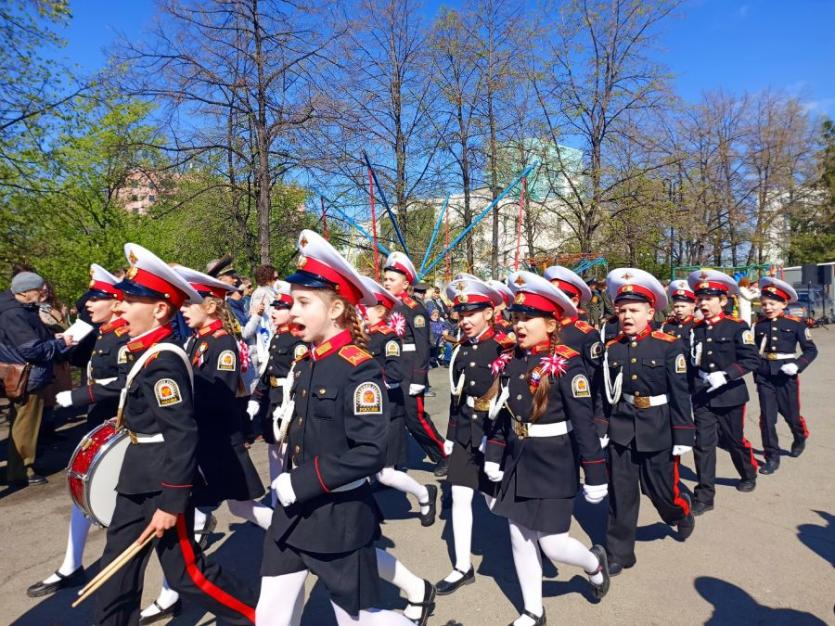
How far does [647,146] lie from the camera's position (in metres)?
16.0

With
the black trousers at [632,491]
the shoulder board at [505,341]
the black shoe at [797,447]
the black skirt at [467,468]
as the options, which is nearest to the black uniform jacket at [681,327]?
the black shoe at [797,447]

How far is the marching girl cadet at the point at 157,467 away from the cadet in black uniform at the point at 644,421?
258cm

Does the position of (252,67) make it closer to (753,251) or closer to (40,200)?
(40,200)

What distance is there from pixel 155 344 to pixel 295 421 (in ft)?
2.74

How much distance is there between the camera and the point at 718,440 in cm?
598

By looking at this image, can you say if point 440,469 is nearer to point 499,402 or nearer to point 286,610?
point 499,402

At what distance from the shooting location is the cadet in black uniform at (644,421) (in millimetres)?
4312

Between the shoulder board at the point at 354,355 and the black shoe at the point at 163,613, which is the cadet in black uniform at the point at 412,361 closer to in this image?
the black shoe at the point at 163,613

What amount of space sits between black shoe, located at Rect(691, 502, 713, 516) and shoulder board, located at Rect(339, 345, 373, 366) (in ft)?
13.2

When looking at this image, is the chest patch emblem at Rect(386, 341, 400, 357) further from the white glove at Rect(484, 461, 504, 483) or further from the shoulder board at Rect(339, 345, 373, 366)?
the shoulder board at Rect(339, 345, 373, 366)

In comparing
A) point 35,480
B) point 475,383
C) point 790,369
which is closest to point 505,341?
point 475,383

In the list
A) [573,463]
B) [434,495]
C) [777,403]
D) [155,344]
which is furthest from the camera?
[777,403]

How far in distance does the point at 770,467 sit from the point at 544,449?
431 centimetres

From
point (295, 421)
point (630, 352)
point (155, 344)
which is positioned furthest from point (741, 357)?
point (155, 344)
